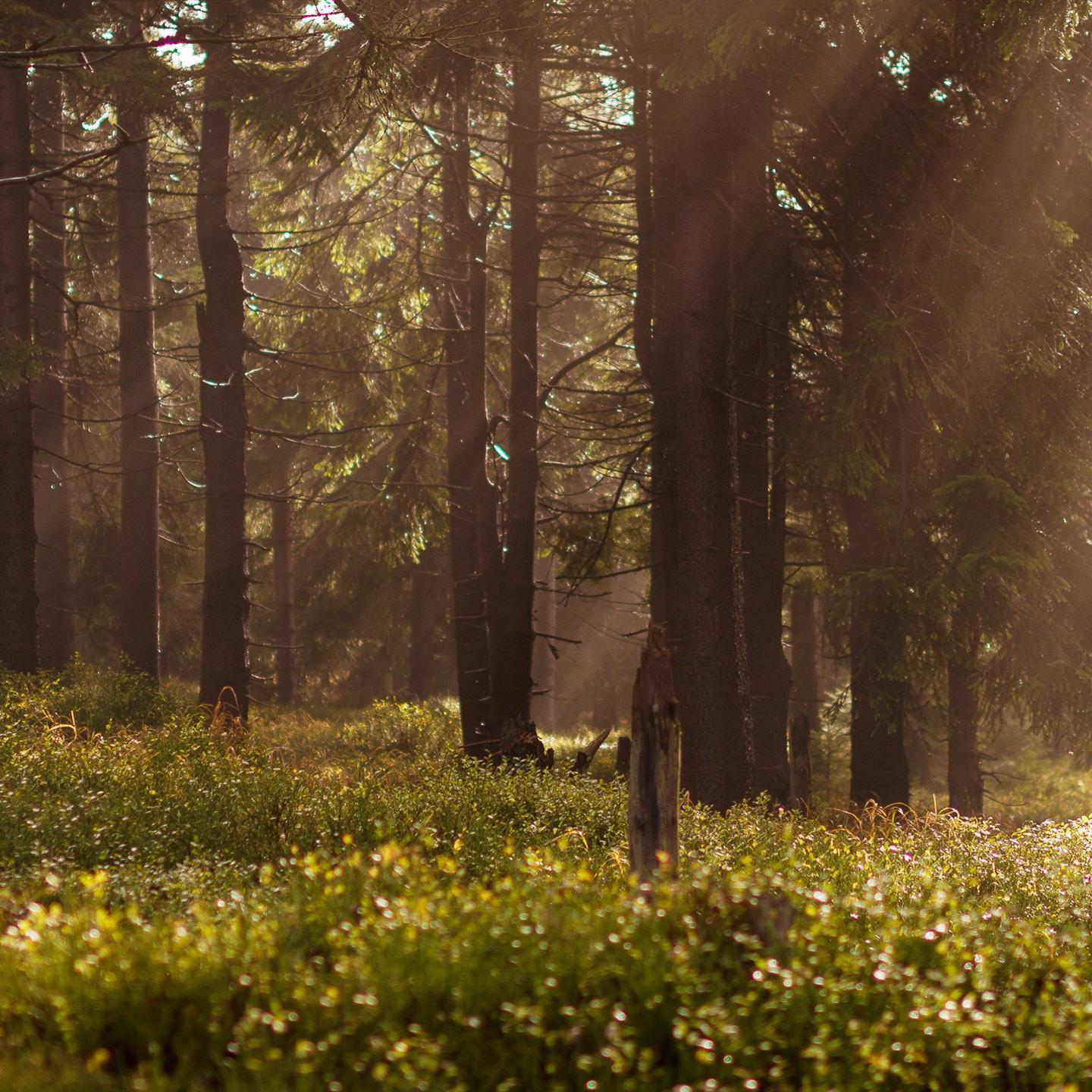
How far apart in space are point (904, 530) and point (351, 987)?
1010 cm

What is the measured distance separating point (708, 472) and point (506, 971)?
A: 6957 millimetres

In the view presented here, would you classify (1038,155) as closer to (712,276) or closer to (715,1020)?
(712,276)

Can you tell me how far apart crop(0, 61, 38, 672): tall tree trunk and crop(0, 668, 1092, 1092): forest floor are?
24.5 ft

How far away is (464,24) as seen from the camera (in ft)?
25.6

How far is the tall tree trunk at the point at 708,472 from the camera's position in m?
10.4

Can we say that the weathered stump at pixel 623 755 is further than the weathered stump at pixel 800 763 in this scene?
Yes

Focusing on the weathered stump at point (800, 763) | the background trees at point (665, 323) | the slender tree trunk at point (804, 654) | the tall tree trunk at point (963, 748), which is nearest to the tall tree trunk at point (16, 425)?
the background trees at point (665, 323)

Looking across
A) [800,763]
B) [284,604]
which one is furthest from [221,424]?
[284,604]

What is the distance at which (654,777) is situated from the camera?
20.1ft

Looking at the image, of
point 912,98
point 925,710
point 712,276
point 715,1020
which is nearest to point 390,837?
point 715,1020

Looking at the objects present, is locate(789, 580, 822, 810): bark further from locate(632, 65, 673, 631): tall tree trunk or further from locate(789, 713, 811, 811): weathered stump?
locate(632, 65, 673, 631): tall tree trunk

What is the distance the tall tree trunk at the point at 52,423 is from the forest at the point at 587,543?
0.40 feet

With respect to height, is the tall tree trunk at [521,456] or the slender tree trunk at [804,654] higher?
the tall tree trunk at [521,456]

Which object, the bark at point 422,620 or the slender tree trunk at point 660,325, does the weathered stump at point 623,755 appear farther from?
the bark at point 422,620
